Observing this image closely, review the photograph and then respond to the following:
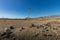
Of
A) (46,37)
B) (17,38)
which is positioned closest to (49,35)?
(46,37)

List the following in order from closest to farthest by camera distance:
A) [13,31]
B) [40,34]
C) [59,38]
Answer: [59,38], [40,34], [13,31]

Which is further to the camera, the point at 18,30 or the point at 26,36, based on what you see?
the point at 18,30

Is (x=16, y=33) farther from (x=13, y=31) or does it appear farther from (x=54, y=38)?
(x=54, y=38)

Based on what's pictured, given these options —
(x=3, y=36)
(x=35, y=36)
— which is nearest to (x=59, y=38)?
(x=35, y=36)

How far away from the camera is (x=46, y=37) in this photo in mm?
8445

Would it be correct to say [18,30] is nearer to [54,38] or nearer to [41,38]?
[41,38]

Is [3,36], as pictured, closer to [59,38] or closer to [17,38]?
[17,38]

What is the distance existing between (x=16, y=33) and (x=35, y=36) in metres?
1.30

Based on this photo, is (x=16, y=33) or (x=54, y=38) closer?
(x=54, y=38)

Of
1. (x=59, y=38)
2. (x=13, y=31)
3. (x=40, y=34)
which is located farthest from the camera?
(x=13, y=31)

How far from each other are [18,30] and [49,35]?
2.18 metres

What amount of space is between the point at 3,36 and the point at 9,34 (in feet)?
1.28

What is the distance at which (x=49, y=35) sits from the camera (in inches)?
339

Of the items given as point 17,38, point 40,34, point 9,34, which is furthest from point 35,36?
point 9,34
